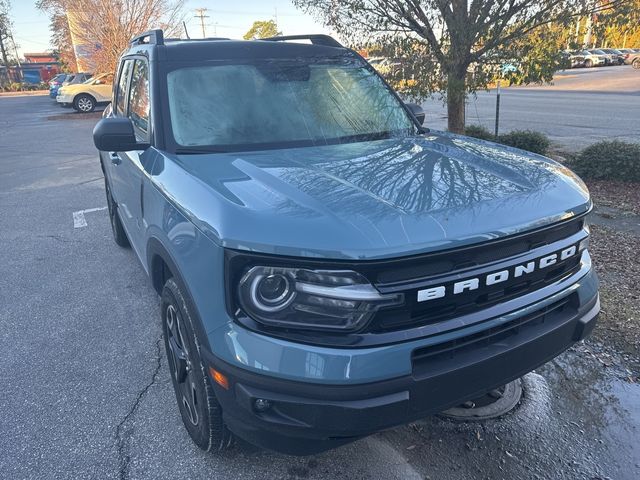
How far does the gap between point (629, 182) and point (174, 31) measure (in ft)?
66.9

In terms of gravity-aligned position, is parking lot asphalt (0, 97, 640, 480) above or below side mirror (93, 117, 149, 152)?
below

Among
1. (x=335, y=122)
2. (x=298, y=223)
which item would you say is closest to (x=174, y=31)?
(x=335, y=122)

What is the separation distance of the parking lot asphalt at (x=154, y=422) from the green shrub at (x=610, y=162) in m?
4.53

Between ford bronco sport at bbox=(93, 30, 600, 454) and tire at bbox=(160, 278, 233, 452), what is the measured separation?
0.4 inches

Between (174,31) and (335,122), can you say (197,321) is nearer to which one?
(335,122)

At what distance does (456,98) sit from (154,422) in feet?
19.7

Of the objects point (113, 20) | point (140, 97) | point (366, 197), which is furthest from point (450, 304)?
point (113, 20)

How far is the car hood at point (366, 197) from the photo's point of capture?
70.6 inches

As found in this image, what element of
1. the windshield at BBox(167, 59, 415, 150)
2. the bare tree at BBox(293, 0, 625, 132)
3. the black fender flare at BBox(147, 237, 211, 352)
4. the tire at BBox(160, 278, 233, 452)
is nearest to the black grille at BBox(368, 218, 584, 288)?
the black fender flare at BBox(147, 237, 211, 352)

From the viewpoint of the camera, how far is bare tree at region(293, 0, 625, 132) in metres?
6.38

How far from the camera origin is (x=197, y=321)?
2.06m

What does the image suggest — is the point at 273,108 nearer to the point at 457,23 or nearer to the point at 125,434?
the point at 125,434

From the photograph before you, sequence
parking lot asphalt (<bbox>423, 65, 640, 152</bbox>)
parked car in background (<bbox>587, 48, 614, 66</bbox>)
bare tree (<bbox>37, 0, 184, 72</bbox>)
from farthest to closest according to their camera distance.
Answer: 1. parked car in background (<bbox>587, 48, 614, 66</bbox>)
2. bare tree (<bbox>37, 0, 184, 72</bbox>)
3. parking lot asphalt (<bbox>423, 65, 640, 152</bbox>)

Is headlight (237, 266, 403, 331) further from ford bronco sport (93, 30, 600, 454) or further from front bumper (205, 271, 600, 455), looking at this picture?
front bumper (205, 271, 600, 455)
